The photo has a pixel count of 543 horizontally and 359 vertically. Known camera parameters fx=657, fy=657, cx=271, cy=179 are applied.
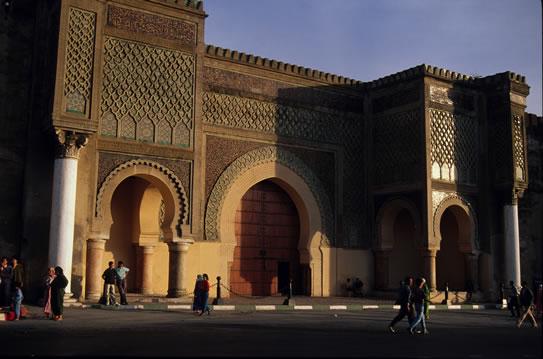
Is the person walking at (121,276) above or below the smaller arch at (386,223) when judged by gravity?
below

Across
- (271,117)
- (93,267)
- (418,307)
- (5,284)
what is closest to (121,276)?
(93,267)

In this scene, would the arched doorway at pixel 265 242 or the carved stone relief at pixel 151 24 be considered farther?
the arched doorway at pixel 265 242

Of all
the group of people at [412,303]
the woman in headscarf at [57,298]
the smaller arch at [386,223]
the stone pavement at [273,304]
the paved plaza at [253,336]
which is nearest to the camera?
the paved plaza at [253,336]

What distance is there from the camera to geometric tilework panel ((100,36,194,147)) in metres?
12.7

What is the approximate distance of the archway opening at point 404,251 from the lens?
17.2 meters

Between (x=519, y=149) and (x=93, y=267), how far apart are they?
10.9 m

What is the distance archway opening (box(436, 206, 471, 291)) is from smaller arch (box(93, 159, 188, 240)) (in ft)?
24.1

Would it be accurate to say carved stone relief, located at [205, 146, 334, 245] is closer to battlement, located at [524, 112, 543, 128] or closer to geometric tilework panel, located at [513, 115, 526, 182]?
geometric tilework panel, located at [513, 115, 526, 182]

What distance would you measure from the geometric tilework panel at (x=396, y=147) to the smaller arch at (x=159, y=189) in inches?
231

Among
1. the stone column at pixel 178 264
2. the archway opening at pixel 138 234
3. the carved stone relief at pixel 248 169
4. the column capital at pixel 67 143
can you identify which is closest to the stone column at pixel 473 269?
the carved stone relief at pixel 248 169

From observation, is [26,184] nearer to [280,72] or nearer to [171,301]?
[171,301]

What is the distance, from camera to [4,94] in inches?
488

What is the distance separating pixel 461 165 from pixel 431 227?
206 cm

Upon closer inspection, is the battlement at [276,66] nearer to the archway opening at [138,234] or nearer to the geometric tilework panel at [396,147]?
the geometric tilework panel at [396,147]
